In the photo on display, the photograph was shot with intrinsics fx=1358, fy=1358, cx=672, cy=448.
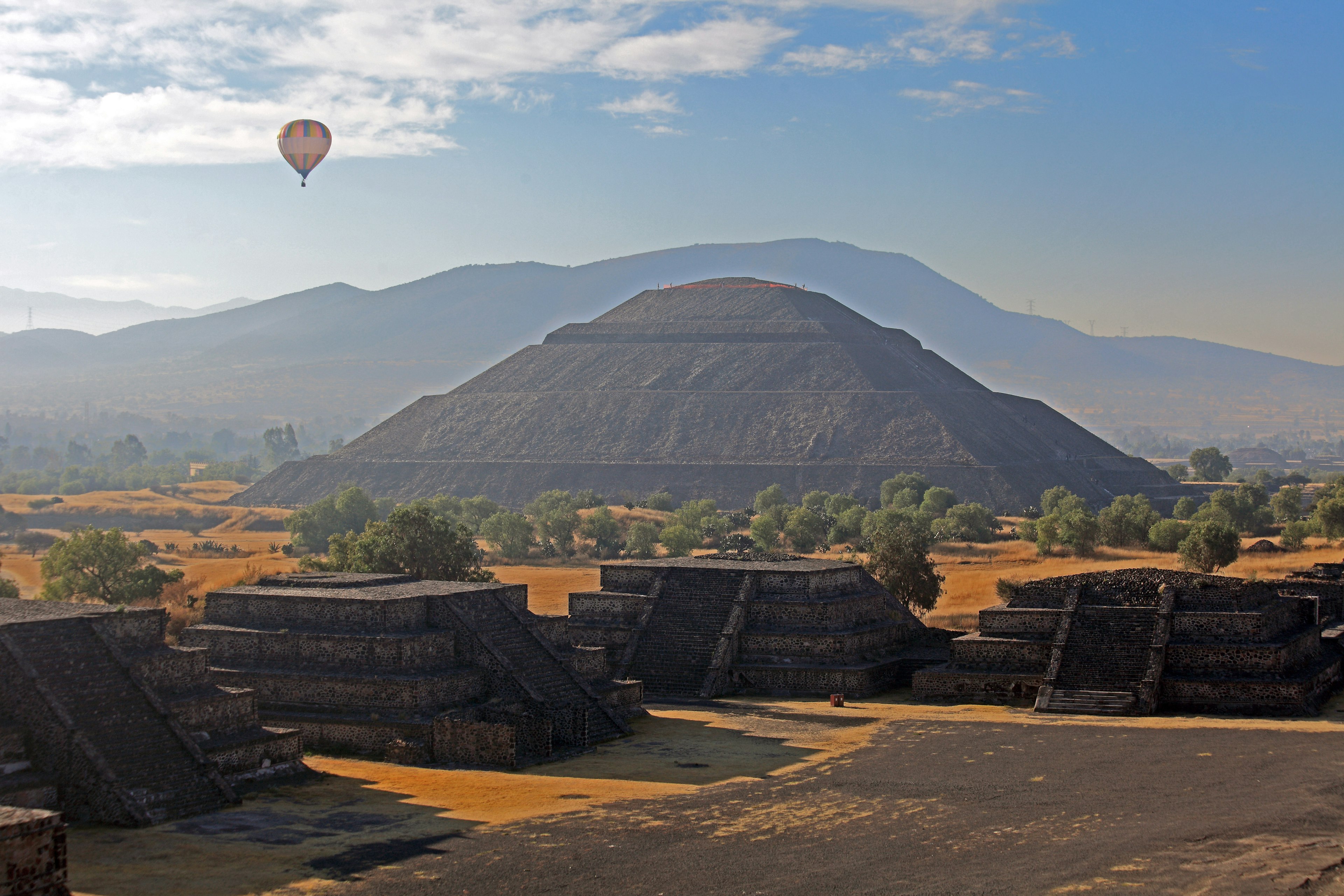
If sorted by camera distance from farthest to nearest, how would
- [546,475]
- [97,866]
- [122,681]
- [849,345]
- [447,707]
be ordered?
1. [849,345]
2. [546,475]
3. [447,707]
4. [122,681]
5. [97,866]

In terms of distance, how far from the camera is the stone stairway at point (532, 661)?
99.6 feet

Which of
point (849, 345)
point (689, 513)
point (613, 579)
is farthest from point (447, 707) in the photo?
point (849, 345)

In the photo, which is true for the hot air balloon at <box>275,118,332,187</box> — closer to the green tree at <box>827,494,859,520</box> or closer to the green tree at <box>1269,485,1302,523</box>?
the green tree at <box>827,494,859,520</box>

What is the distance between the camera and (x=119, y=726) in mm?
23984

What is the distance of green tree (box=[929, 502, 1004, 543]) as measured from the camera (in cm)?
7894

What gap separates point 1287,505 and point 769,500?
33.8 meters

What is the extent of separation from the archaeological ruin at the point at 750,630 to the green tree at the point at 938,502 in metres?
48.0

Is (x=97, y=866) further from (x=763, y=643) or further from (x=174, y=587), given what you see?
(x=174, y=587)

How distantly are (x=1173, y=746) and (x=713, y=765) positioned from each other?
9.52 metres

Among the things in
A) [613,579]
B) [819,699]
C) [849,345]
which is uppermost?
[849,345]

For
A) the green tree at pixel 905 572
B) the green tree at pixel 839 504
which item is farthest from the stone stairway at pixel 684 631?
the green tree at pixel 839 504

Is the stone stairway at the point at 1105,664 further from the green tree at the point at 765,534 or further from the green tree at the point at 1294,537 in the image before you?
the green tree at the point at 765,534

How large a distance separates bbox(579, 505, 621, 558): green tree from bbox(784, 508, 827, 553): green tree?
9961 millimetres

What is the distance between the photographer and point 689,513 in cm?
8419
